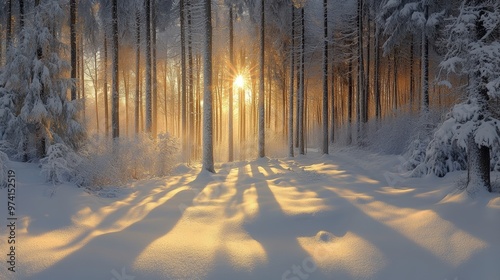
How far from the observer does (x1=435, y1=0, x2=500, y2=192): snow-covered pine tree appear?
463cm

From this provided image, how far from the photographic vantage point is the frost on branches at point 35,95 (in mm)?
8109

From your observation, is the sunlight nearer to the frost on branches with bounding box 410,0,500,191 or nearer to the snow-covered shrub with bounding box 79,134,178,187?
the snow-covered shrub with bounding box 79,134,178,187

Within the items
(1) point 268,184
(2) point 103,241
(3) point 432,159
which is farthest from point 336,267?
(3) point 432,159

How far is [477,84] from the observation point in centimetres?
493

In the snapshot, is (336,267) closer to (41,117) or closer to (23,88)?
(41,117)

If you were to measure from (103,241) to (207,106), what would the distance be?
7079mm

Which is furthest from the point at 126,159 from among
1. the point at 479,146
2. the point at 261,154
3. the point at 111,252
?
the point at 479,146

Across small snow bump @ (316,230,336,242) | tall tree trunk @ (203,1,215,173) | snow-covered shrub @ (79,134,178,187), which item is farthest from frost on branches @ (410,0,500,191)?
snow-covered shrub @ (79,134,178,187)

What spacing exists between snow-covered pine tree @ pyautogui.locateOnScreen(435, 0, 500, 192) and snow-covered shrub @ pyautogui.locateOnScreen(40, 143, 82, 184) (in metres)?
7.96

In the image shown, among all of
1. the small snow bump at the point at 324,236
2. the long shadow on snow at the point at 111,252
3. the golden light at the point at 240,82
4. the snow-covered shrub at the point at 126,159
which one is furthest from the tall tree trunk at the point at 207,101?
the golden light at the point at 240,82

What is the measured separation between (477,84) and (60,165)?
8620 millimetres

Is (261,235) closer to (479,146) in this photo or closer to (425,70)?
(479,146)

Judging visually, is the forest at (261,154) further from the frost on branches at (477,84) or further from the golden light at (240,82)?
the golden light at (240,82)

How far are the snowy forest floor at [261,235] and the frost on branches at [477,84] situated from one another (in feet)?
2.30
